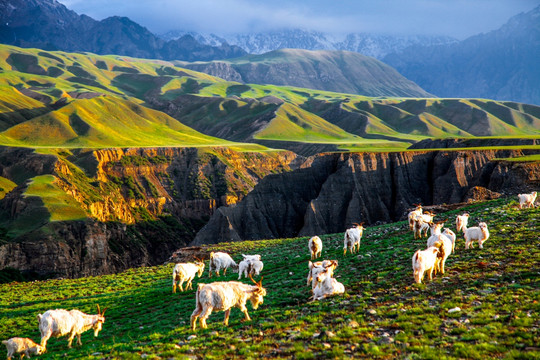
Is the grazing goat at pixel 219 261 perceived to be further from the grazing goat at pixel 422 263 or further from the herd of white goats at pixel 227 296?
the grazing goat at pixel 422 263

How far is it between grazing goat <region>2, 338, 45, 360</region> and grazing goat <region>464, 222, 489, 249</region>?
75.2 ft

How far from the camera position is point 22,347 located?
18656mm

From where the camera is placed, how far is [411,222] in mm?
35250

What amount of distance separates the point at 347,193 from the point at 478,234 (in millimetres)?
65302

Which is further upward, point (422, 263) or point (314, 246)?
point (422, 263)

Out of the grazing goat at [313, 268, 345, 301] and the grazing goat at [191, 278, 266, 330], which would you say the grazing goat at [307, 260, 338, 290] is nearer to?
the grazing goat at [313, 268, 345, 301]

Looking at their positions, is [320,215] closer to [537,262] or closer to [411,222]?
[411,222]

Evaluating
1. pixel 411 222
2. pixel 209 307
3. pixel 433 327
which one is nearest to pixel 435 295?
pixel 433 327

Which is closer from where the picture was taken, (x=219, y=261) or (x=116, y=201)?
(x=219, y=261)

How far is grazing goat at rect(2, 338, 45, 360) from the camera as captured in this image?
60.6 ft

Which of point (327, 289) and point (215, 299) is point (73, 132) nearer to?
point (327, 289)

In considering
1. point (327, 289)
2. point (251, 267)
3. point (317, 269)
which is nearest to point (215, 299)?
point (327, 289)

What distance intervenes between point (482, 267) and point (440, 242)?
2385 millimetres

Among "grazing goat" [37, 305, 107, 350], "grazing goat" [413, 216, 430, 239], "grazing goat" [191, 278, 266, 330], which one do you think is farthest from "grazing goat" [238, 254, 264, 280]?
"grazing goat" [413, 216, 430, 239]
